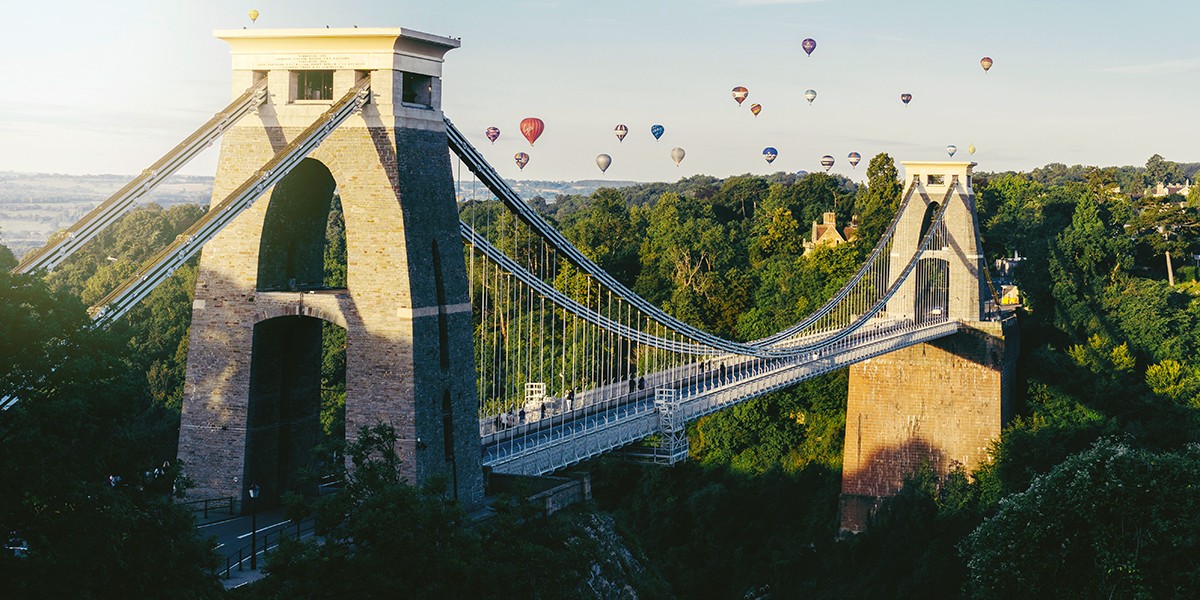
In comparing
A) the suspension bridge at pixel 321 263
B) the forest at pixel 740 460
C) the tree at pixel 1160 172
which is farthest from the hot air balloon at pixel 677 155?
the tree at pixel 1160 172

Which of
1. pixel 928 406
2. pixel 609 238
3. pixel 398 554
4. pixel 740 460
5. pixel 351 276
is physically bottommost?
pixel 740 460

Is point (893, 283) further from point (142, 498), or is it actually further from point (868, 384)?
point (142, 498)

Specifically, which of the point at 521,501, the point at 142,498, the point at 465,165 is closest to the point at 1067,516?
the point at 521,501

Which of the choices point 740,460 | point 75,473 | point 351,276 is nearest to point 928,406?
point 740,460

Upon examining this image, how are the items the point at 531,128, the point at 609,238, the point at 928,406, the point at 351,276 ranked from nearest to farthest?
the point at 351,276 < the point at 531,128 < the point at 928,406 < the point at 609,238

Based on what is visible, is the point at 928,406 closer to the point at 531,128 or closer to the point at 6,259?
the point at 531,128

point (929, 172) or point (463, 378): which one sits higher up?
point (929, 172)
